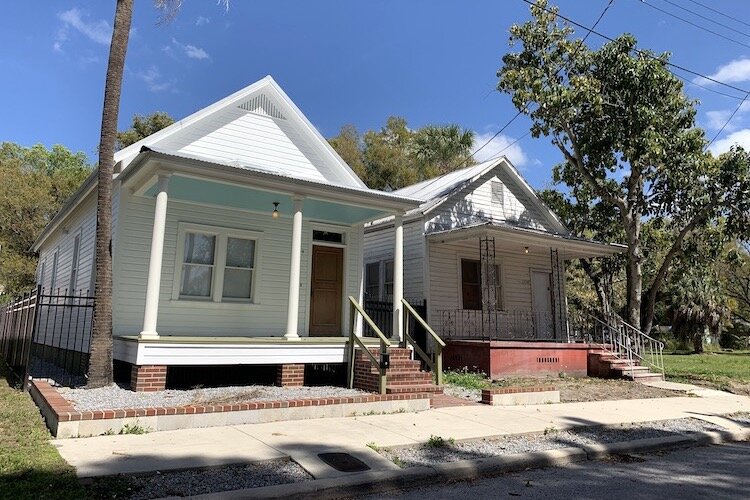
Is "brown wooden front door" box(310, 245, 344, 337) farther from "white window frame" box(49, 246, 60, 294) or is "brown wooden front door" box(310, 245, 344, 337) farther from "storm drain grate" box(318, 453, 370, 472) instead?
"white window frame" box(49, 246, 60, 294)

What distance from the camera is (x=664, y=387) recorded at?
1334cm

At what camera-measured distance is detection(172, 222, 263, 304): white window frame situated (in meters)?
10.6

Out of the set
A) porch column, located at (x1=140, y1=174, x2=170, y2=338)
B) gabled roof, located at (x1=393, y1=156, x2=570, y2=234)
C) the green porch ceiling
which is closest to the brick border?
porch column, located at (x1=140, y1=174, x2=170, y2=338)

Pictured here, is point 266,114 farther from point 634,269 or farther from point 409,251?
point 634,269

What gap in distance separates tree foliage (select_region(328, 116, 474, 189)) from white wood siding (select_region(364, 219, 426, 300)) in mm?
18950

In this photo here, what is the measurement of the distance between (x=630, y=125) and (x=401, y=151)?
25.6m

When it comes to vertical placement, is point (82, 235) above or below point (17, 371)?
above

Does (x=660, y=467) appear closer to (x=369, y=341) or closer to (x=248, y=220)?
(x=369, y=341)

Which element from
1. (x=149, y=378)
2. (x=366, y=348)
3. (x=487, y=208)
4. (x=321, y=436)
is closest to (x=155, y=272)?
(x=149, y=378)

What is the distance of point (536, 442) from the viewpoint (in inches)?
268

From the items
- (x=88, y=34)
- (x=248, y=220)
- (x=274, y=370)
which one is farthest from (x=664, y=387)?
(x=88, y=34)

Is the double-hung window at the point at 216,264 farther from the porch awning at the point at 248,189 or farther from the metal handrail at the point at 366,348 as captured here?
the metal handrail at the point at 366,348

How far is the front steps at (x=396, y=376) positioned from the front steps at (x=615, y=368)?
665cm

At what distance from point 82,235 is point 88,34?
5733 millimetres
